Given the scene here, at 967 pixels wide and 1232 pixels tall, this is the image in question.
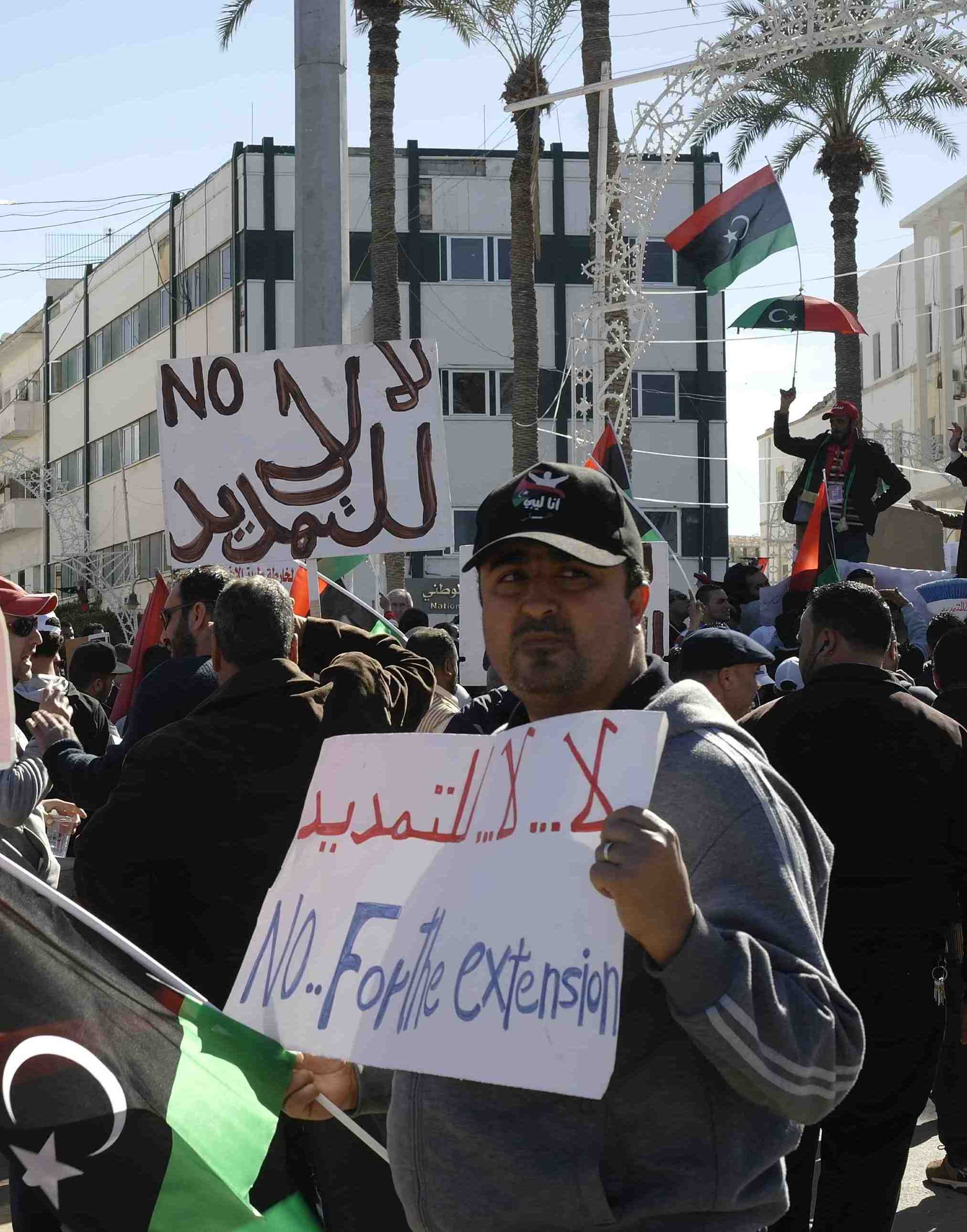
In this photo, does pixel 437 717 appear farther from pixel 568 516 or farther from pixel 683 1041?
pixel 683 1041

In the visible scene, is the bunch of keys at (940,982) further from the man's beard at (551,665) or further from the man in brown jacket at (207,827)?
the man's beard at (551,665)

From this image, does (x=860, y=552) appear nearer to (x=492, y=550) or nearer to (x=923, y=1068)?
(x=923, y=1068)

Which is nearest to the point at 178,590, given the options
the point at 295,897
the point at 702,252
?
the point at 295,897

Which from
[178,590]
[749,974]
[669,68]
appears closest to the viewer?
[749,974]

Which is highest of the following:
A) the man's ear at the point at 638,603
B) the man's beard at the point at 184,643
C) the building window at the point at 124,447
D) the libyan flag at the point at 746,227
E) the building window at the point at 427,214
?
the building window at the point at 427,214

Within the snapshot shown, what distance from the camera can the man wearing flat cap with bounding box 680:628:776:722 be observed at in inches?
217

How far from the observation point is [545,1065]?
1.94m

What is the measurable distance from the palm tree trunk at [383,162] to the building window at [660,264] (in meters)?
15.6

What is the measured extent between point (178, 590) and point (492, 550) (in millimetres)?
3053

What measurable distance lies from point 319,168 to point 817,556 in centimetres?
390

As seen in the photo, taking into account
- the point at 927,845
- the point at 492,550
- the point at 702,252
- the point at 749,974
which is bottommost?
the point at 927,845

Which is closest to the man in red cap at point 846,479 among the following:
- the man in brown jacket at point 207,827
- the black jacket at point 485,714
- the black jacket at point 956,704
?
the black jacket at point 956,704

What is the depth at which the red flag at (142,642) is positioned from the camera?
25.4 feet

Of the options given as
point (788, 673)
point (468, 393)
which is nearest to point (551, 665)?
point (788, 673)
